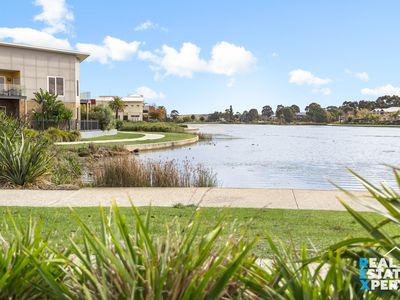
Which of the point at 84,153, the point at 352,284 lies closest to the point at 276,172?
the point at 84,153

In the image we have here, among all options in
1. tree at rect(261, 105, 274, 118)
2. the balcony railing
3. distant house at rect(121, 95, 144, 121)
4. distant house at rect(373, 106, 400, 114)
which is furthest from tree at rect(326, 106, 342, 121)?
the balcony railing

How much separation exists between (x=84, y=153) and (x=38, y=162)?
13.4 meters

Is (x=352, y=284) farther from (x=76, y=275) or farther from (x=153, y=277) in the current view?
(x=76, y=275)

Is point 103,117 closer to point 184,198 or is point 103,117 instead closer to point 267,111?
point 184,198

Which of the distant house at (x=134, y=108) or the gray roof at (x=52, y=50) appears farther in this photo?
the distant house at (x=134, y=108)

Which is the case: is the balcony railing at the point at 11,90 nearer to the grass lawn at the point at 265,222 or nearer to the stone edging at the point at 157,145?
the stone edging at the point at 157,145

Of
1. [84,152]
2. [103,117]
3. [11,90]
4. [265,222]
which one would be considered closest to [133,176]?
[265,222]

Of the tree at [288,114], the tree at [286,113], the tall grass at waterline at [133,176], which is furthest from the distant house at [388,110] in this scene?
the tall grass at waterline at [133,176]

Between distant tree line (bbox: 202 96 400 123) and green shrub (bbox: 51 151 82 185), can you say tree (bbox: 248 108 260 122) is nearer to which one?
distant tree line (bbox: 202 96 400 123)

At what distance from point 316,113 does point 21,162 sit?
153728mm

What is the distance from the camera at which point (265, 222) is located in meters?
6.88

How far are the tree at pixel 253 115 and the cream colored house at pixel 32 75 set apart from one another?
133 meters

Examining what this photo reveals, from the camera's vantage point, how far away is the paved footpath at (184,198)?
8641mm

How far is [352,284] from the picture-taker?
2.41 metres
